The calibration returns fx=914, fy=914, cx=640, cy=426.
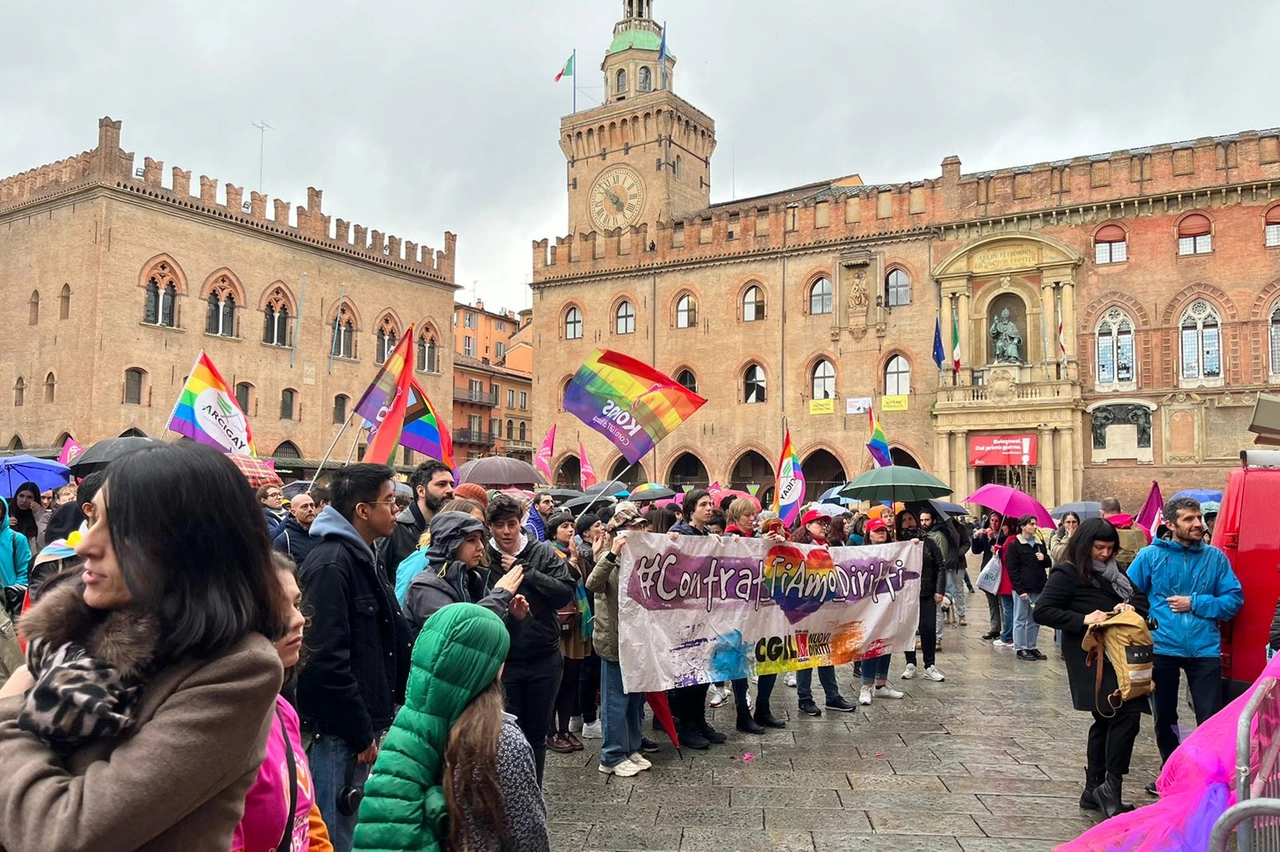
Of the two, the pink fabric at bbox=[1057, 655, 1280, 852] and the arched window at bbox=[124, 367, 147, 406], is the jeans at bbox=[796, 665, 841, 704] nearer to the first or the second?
the pink fabric at bbox=[1057, 655, 1280, 852]

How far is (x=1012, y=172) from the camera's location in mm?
30297

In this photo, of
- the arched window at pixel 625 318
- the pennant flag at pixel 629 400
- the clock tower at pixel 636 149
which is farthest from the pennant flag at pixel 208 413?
the clock tower at pixel 636 149

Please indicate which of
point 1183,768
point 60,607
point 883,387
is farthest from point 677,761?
point 883,387

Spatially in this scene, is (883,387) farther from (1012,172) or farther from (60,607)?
(60,607)

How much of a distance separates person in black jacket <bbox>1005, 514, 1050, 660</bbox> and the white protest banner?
227cm

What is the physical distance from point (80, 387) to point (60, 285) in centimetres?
384

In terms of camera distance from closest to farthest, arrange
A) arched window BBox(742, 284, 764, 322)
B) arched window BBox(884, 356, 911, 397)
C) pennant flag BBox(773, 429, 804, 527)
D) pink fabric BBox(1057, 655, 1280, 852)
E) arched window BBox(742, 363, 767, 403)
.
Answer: pink fabric BBox(1057, 655, 1280, 852) < pennant flag BBox(773, 429, 804, 527) < arched window BBox(884, 356, 911, 397) < arched window BBox(742, 363, 767, 403) < arched window BBox(742, 284, 764, 322)

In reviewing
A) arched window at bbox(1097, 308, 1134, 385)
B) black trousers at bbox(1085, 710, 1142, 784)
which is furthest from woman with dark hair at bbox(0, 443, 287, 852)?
arched window at bbox(1097, 308, 1134, 385)

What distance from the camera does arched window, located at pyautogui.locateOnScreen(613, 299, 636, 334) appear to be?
119 ft

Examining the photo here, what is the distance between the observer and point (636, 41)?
43.1 meters

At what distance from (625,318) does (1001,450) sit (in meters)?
15.2

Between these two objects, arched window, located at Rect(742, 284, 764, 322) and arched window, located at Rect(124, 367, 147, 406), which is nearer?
arched window, located at Rect(124, 367, 147, 406)

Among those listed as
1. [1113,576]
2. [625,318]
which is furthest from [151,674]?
[625,318]

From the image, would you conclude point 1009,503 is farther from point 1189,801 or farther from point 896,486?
point 1189,801
